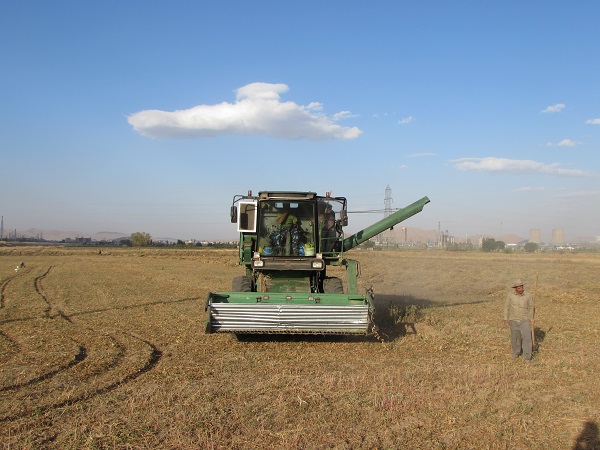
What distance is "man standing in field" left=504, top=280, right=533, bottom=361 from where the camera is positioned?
9438 mm

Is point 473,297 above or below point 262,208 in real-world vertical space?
below

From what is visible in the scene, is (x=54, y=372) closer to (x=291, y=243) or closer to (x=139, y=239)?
(x=291, y=243)

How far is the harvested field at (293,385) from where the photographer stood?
543 centimetres

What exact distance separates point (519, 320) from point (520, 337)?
0.30m

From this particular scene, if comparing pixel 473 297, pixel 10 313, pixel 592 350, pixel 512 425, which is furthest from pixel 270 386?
pixel 473 297

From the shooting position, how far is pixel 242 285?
11484mm

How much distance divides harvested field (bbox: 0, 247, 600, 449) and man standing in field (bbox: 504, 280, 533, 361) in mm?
268

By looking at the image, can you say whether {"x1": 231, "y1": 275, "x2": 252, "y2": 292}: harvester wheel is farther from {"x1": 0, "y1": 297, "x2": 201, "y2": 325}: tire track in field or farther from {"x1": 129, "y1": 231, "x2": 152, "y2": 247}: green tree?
{"x1": 129, "y1": 231, "x2": 152, "y2": 247}: green tree

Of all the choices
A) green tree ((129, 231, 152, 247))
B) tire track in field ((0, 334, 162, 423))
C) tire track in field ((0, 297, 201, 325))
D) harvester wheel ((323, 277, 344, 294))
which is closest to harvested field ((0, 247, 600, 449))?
tire track in field ((0, 334, 162, 423))

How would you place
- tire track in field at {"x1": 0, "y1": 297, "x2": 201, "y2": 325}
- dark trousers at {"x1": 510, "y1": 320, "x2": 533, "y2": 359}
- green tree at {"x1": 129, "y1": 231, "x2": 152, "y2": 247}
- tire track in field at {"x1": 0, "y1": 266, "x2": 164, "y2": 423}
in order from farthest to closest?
green tree at {"x1": 129, "y1": 231, "x2": 152, "y2": 247} < tire track in field at {"x1": 0, "y1": 297, "x2": 201, "y2": 325} < dark trousers at {"x1": 510, "y1": 320, "x2": 533, "y2": 359} < tire track in field at {"x1": 0, "y1": 266, "x2": 164, "y2": 423}

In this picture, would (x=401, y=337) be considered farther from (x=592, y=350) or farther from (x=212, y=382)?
(x=212, y=382)

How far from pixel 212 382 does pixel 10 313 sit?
957 cm

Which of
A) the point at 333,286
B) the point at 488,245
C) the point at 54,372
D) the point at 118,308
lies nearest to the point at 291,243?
the point at 333,286

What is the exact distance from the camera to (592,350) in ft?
32.9
